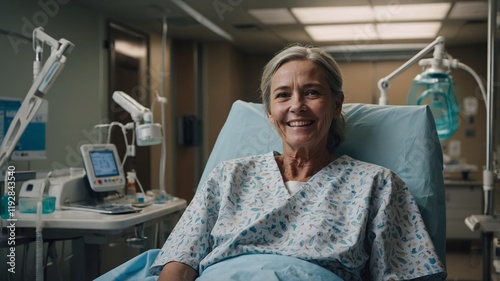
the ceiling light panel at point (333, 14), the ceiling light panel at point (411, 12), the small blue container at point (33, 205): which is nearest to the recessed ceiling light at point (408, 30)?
the ceiling light panel at point (411, 12)

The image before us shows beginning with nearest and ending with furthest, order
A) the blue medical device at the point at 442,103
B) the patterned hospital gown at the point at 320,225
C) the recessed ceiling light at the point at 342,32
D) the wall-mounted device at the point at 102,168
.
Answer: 1. the patterned hospital gown at the point at 320,225
2. the wall-mounted device at the point at 102,168
3. the blue medical device at the point at 442,103
4. the recessed ceiling light at the point at 342,32

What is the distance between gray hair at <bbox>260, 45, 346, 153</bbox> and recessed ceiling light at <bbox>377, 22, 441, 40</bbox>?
435 centimetres

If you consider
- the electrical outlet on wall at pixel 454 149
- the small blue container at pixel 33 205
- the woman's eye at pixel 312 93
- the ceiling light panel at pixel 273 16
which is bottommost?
the small blue container at pixel 33 205

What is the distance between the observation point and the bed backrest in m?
1.60

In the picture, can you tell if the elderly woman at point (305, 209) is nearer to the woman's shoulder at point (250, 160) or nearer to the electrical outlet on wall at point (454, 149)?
the woman's shoulder at point (250, 160)

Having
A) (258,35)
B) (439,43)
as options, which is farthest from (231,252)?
(258,35)

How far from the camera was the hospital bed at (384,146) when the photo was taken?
5.15 ft

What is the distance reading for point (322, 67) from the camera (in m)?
1.59

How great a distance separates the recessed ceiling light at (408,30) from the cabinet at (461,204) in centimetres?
170

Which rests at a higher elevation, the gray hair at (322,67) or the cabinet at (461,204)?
the gray hair at (322,67)

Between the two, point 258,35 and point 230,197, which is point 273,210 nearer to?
point 230,197

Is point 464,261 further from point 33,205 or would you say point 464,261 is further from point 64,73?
point 33,205

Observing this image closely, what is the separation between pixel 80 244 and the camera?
2.28 meters

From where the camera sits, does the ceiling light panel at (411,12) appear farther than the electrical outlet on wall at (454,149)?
No
